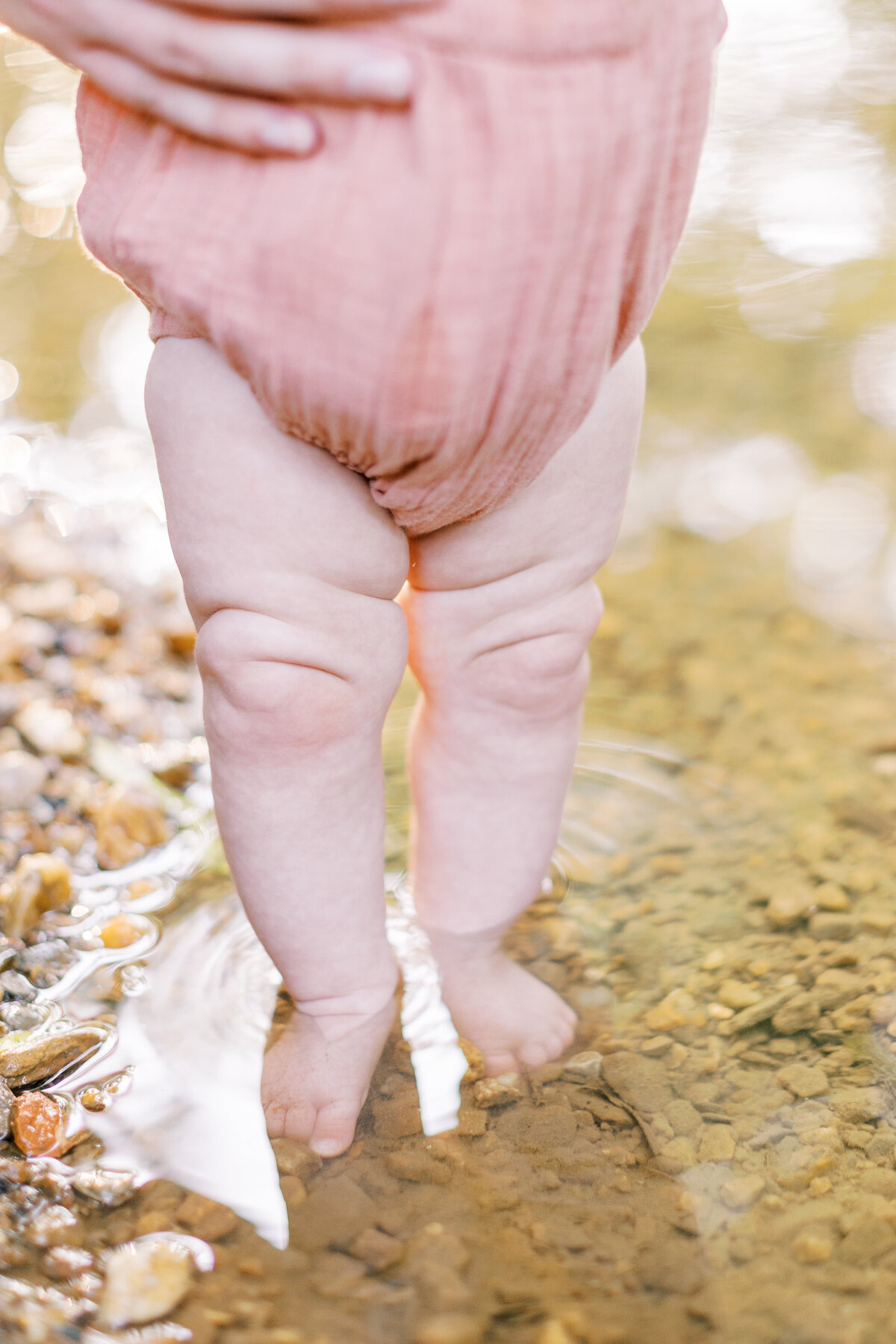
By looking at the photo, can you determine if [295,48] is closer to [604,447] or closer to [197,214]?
[197,214]

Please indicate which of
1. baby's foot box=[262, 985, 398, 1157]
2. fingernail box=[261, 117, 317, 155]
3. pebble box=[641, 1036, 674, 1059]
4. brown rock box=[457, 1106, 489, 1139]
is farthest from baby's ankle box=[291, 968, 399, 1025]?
fingernail box=[261, 117, 317, 155]

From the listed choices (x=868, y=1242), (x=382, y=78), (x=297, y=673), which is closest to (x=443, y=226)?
(x=382, y=78)

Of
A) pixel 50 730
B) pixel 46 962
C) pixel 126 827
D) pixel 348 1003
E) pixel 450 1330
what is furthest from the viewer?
pixel 50 730

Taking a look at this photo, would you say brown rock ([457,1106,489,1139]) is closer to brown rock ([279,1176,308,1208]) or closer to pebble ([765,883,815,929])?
brown rock ([279,1176,308,1208])

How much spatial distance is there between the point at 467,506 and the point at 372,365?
15 cm

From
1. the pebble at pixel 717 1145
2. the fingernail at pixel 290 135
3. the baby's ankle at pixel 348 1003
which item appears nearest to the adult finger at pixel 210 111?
the fingernail at pixel 290 135

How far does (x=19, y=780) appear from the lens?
1.17 meters

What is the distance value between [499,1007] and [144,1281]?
Result: 34 centimetres

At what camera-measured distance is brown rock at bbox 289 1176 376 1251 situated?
74 cm

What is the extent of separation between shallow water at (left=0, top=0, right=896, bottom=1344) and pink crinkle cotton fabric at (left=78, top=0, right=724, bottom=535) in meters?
0.47

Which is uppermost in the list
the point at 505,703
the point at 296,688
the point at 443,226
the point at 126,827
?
the point at 443,226

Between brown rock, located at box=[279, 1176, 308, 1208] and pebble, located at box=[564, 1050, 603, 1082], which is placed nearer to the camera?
brown rock, located at box=[279, 1176, 308, 1208]

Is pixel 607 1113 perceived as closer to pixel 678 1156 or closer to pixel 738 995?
pixel 678 1156

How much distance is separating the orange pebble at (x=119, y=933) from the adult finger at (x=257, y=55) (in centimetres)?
69
